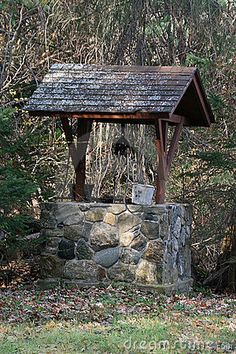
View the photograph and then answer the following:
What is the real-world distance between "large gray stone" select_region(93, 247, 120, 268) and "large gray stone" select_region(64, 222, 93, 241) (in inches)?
12.6

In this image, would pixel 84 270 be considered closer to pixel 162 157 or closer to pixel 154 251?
pixel 154 251

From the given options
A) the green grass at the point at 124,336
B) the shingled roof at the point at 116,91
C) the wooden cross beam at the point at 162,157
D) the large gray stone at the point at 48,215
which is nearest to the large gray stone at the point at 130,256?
the wooden cross beam at the point at 162,157

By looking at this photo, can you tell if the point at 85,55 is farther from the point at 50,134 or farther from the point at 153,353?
the point at 153,353

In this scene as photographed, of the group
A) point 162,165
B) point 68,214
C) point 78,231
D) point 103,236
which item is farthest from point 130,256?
point 162,165

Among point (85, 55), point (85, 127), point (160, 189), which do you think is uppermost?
point (85, 55)

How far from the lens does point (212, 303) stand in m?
9.46

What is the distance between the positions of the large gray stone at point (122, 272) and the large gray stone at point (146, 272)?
0.08 m

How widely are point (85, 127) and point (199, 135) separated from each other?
12.3 feet

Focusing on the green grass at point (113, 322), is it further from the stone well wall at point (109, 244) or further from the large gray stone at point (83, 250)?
the large gray stone at point (83, 250)

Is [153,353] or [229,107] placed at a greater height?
[229,107]

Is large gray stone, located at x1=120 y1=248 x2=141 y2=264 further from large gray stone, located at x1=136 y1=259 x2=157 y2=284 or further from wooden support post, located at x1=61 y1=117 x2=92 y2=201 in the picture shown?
wooden support post, located at x1=61 y1=117 x2=92 y2=201

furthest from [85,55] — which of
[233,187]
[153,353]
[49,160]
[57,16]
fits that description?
[153,353]

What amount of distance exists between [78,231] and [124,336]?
3.62m

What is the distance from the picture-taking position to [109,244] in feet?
32.9
